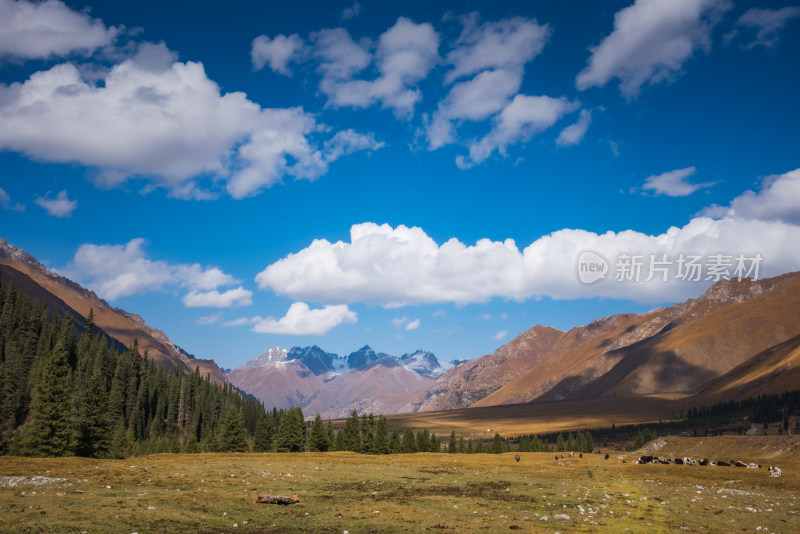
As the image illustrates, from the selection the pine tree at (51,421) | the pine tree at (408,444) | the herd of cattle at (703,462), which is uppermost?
the pine tree at (51,421)

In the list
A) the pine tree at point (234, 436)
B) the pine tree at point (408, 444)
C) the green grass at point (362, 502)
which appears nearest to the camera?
the green grass at point (362, 502)

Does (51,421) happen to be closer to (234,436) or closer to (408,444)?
(234,436)

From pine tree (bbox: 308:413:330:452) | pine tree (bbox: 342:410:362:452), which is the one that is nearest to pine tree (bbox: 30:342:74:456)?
pine tree (bbox: 308:413:330:452)

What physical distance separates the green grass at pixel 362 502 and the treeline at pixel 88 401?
25808 millimetres

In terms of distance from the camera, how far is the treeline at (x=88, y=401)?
70812mm

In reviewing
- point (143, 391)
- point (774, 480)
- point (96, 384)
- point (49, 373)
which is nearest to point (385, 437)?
point (96, 384)

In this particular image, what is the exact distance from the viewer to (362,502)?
3222 cm

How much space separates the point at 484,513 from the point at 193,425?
544ft

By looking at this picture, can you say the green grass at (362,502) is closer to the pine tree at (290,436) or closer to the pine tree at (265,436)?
the pine tree at (290,436)

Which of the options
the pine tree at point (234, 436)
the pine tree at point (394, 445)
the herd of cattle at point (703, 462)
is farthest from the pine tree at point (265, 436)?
the herd of cattle at point (703, 462)

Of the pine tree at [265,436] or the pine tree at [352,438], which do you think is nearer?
the pine tree at [352,438]

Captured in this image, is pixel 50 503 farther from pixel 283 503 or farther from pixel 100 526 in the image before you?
pixel 283 503

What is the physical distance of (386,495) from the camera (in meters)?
36.1

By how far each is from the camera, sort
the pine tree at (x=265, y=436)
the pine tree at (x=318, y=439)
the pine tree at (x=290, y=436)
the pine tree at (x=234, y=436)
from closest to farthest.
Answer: the pine tree at (x=234, y=436)
the pine tree at (x=318, y=439)
the pine tree at (x=290, y=436)
the pine tree at (x=265, y=436)
